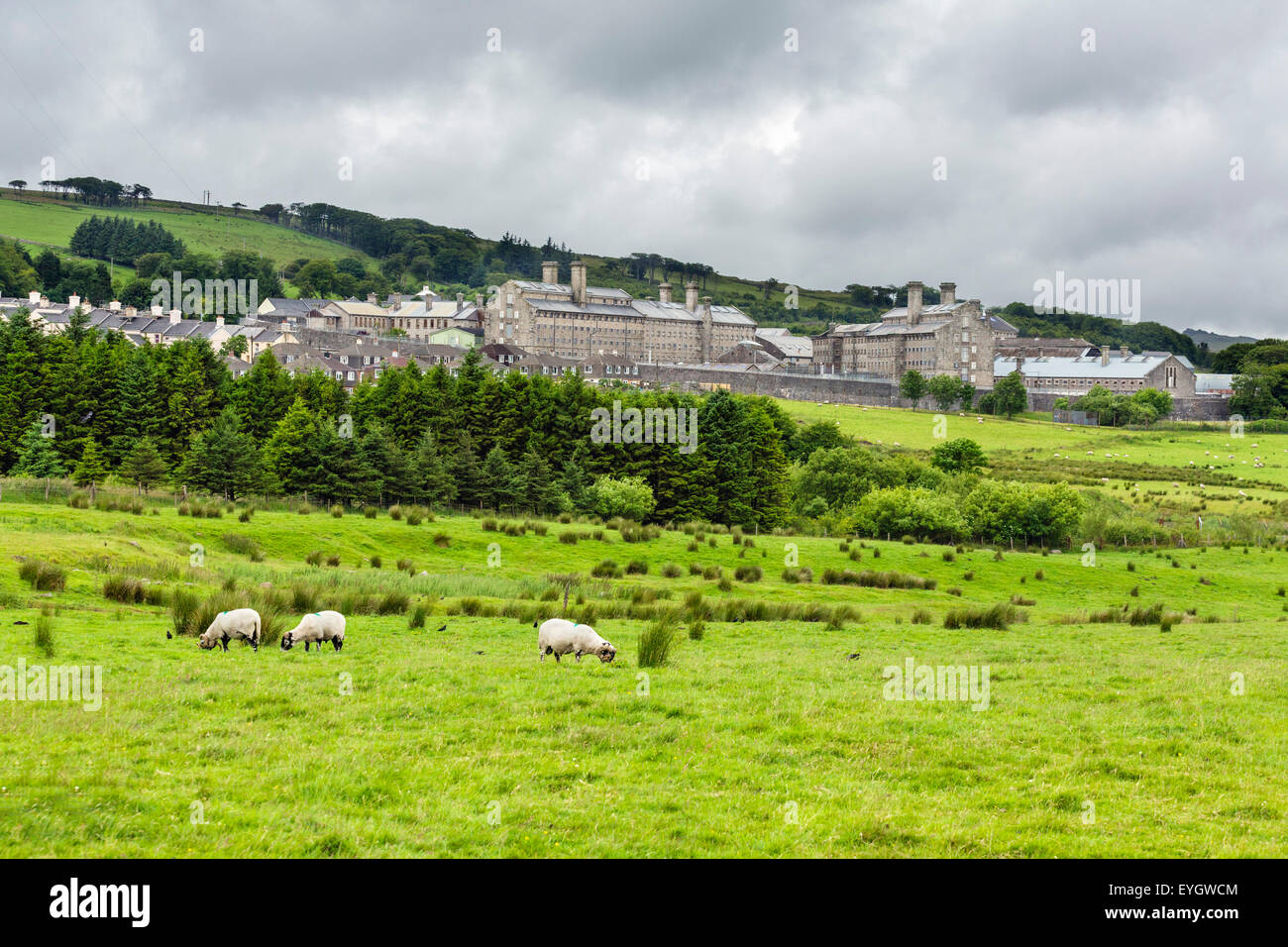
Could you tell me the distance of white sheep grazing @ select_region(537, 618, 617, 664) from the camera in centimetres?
1827

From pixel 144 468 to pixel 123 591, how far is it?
116 ft

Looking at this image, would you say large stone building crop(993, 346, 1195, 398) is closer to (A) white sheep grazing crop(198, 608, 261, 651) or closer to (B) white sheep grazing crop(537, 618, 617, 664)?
(B) white sheep grazing crop(537, 618, 617, 664)

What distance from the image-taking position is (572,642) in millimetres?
18328

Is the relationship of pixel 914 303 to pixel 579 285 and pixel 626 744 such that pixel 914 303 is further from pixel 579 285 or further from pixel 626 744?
pixel 626 744

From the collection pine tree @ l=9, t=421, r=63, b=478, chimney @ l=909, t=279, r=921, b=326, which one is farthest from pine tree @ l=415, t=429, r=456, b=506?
chimney @ l=909, t=279, r=921, b=326

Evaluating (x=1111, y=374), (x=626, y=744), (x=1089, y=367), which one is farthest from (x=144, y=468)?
(x=1089, y=367)

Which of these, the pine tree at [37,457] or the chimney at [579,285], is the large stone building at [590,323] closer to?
the chimney at [579,285]

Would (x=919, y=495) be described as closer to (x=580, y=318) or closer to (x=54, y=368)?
(x=54, y=368)

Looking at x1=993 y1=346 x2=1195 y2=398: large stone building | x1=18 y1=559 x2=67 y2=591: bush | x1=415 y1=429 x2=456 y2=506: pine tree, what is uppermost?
x1=993 y1=346 x2=1195 y2=398: large stone building

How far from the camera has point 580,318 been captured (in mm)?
182250

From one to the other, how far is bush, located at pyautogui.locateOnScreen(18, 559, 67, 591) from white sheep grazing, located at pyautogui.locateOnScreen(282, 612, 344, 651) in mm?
8120

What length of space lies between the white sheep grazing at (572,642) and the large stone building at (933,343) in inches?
6711
